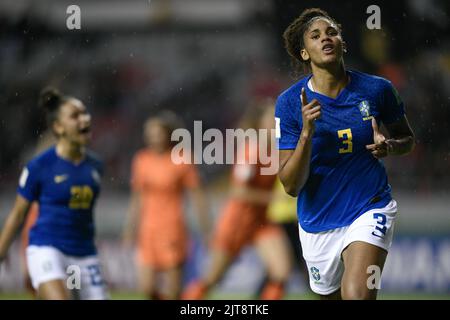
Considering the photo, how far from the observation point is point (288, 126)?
5.03 meters

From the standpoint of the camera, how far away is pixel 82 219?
6.11 metres

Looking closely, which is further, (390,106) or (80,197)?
(80,197)

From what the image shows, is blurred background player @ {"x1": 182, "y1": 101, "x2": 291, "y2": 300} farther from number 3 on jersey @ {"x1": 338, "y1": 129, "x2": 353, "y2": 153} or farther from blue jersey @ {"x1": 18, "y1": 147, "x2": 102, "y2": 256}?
number 3 on jersey @ {"x1": 338, "y1": 129, "x2": 353, "y2": 153}

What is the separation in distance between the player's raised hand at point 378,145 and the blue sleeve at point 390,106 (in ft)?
0.82

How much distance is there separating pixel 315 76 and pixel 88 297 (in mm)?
2205

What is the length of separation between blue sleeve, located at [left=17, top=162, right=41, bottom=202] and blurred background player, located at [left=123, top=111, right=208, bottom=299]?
3.65 metres

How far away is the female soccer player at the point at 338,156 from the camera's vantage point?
4.84 m

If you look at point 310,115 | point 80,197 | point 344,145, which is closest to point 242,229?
point 80,197

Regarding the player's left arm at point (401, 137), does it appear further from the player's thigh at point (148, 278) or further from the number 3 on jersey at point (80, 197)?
the player's thigh at point (148, 278)

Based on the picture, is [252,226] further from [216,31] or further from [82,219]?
[216,31]

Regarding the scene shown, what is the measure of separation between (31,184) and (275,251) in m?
3.66

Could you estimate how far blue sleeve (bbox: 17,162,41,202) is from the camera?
6.05 meters

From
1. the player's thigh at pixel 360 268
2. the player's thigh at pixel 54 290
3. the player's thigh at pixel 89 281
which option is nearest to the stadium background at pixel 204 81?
the player's thigh at pixel 89 281

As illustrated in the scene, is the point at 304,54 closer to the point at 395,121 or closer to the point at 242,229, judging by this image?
the point at 395,121
